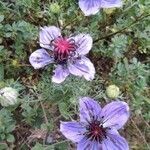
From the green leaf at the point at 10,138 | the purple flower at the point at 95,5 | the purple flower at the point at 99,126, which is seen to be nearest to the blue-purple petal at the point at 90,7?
the purple flower at the point at 95,5

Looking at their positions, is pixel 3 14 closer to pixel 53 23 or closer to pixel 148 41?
pixel 53 23

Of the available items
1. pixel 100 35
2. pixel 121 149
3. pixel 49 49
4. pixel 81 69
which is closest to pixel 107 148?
pixel 121 149

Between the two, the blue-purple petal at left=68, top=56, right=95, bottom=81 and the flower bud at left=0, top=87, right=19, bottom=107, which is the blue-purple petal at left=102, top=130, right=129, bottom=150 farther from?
the flower bud at left=0, top=87, right=19, bottom=107

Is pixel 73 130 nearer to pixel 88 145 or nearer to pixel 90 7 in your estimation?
pixel 88 145

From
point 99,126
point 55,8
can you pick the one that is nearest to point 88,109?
point 99,126

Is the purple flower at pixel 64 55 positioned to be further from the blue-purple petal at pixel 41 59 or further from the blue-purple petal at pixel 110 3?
the blue-purple petal at pixel 110 3

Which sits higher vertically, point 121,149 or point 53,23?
point 53,23

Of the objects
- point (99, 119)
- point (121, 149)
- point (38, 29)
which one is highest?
point (38, 29)
